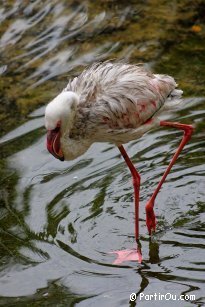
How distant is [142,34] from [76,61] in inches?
47.0

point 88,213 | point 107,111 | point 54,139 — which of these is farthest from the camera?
point 88,213

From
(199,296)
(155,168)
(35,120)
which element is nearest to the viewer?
(199,296)

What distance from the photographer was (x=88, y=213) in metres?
7.04

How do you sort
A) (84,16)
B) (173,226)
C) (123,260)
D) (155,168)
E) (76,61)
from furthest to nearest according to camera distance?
1. (84,16)
2. (76,61)
3. (155,168)
4. (173,226)
5. (123,260)

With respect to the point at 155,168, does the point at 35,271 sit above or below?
above

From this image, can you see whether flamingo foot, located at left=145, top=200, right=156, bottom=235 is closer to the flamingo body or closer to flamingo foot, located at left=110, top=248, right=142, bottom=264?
flamingo foot, located at left=110, top=248, right=142, bottom=264

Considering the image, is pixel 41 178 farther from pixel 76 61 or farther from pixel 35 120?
pixel 76 61

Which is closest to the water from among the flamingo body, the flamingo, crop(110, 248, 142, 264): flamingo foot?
crop(110, 248, 142, 264): flamingo foot

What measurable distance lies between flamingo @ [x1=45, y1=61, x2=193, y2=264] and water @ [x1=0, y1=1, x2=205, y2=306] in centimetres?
25

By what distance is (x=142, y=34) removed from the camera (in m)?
11.1

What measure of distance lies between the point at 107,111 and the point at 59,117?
0.50m

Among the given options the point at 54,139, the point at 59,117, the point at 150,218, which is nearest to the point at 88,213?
the point at 150,218

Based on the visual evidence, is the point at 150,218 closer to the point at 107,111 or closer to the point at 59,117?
the point at 107,111

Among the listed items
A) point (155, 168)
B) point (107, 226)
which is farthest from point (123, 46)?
point (107, 226)
